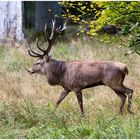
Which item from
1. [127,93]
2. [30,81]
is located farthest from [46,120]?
[30,81]

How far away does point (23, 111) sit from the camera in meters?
7.94

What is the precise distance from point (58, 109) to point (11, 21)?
27.1ft

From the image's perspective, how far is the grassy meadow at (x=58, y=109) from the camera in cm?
688

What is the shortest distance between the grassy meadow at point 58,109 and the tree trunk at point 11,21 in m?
2.28

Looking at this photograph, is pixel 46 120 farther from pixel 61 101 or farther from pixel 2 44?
pixel 2 44

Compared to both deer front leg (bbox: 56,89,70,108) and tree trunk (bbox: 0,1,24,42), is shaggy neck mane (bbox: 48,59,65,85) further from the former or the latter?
tree trunk (bbox: 0,1,24,42)

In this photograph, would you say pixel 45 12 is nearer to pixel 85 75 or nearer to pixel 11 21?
pixel 11 21

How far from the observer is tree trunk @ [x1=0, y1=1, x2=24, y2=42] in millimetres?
15891

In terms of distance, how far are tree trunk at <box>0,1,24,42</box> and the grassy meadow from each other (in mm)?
2278

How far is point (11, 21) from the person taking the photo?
53.0 feet

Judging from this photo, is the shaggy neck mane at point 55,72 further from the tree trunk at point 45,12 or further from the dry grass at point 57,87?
the tree trunk at point 45,12

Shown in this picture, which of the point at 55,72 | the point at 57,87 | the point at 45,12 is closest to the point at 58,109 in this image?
the point at 55,72

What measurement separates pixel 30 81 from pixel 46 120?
331 cm

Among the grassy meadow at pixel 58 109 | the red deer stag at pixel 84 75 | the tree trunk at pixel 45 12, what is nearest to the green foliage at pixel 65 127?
the grassy meadow at pixel 58 109
